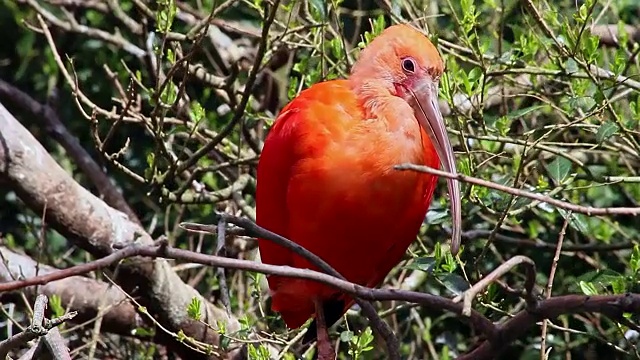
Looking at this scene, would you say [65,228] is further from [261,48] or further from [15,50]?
[15,50]

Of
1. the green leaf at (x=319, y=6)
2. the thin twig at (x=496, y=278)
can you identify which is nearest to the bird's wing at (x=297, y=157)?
the green leaf at (x=319, y=6)

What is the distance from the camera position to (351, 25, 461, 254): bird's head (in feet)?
10.7

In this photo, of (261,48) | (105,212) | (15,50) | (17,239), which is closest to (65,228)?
(105,212)

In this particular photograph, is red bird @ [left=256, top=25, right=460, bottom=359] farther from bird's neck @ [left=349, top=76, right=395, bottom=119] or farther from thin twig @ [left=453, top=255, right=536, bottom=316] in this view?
thin twig @ [left=453, top=255, right=536, bottom=316]

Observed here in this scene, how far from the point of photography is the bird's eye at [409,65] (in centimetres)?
332

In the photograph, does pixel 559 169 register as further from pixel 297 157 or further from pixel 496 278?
pixel 496 278

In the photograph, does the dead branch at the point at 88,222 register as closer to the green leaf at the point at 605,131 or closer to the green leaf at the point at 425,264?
the green leaf at the point at 425,264

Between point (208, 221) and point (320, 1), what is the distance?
1.29 m

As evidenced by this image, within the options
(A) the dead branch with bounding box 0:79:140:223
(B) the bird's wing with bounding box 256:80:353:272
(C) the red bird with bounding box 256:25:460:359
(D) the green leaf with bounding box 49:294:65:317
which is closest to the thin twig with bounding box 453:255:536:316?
(C) the red bird with bounding box 256:25:460:359

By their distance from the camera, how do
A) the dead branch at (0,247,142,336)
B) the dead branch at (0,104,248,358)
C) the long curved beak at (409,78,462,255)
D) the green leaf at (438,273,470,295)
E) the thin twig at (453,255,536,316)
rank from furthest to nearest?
the dead branch at (0,247,142,336)
the dead branch at (0,104,248,358)
the long curved beak at (409,78,462,255)
the green leaf at (438,273,470,295)
the thin twig at (453,255,536,316)

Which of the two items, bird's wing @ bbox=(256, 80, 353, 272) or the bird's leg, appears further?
the bird's leg

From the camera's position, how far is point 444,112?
4.18 meters

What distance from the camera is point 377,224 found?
314 cm

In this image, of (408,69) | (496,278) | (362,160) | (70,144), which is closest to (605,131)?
(408,69)
